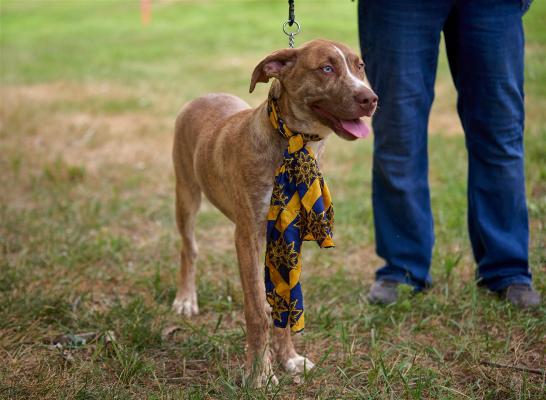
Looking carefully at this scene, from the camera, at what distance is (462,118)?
398cm

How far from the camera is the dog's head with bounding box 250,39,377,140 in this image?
292 cm

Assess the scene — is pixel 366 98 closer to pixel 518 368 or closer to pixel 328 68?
pixel 328 68

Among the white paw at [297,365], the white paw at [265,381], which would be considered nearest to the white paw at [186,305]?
the white paw at [297,365]

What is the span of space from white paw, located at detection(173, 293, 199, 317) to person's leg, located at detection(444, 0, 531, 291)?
5.33ft

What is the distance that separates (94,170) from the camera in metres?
6.79

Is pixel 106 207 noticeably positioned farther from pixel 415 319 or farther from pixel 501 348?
pixel 501 348

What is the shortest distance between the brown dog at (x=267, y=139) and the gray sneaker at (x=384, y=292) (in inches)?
30.3

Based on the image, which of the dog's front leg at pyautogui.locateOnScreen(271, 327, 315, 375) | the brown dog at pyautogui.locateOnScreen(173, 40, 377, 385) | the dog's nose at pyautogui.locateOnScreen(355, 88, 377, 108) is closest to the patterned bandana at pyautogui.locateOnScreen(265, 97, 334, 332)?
the brown dog at pyautogui.locateOnScreen(173, 40, 377, 385)

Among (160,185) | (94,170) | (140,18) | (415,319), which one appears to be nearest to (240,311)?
(415,319)

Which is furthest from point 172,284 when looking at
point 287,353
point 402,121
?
point 402,121

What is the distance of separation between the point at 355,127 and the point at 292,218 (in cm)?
48

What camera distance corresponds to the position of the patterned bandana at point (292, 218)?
3.06 m

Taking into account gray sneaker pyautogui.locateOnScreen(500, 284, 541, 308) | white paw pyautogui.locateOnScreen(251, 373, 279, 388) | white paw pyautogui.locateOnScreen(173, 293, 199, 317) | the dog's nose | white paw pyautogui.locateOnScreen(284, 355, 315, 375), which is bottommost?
white paw pyautogui.locateOnScreen(173, 293, 199, 317)

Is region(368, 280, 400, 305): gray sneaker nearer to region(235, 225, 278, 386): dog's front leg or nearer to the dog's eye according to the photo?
region(235, 225, 278, 386): dog's front leg
